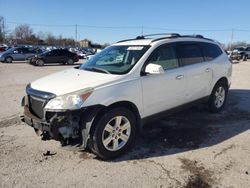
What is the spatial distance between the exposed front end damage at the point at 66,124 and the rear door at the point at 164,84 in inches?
41.6

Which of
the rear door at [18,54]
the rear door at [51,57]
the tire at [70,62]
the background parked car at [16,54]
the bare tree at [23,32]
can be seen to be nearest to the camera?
the rear door at [51,57]

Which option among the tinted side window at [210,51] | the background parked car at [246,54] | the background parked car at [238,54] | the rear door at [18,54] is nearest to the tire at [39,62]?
the rear door at [18,54]

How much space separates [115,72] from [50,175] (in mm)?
1878

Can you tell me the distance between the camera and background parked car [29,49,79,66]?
26.2 m

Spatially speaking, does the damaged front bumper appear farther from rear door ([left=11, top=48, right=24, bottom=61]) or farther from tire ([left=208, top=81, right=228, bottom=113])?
rear door ([left=11, top=48, right=24, bottom=61])

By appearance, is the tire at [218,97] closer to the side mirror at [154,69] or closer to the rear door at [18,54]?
the side mirror at [154,69]

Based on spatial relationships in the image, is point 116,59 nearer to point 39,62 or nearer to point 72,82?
point 72,82

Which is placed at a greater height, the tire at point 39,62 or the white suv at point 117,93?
the white suv at point 117,93

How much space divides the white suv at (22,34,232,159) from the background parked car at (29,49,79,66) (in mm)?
21755

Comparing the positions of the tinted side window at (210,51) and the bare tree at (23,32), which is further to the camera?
the bare tree at (23,32)

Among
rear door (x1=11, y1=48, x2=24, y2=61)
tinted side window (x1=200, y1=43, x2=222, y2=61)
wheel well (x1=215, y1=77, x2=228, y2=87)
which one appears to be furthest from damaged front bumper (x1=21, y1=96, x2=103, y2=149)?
rear door (x1=11, y1=48, x2=24, y2=61)

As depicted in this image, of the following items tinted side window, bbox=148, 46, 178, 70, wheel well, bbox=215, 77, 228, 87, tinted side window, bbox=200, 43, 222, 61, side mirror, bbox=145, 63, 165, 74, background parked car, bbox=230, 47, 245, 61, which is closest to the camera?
side mirror, bbox=145, 63, 165, 74

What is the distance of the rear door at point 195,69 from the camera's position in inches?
220

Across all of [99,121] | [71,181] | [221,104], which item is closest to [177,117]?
[221,104]
